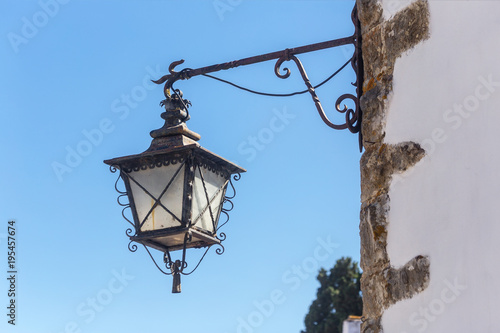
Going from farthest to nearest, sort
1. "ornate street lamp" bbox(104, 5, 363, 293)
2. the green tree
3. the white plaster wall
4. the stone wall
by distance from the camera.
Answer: the green tree
"ornate street lamp" bbox(104, 5, 363, 293)
the stone wall
the white plaster wall

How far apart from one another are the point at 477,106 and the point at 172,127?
2327 mm

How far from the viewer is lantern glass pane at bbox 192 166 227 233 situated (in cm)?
464

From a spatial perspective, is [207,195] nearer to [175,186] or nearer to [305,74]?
[175,186]

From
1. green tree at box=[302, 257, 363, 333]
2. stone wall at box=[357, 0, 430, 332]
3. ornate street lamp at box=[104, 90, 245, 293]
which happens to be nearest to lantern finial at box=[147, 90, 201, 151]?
ornate street lamp at box=[104, 90, 245, 293]

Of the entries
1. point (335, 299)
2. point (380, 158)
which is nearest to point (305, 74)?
point (380, 158)

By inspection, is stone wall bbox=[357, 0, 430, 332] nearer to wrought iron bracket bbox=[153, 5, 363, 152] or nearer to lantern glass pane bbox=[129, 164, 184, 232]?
wrought iron bracket bbox=[153, 5, 363, 152]

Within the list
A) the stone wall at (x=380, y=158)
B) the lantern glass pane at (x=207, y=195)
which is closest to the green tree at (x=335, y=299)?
the lantern glass pane at (x=207, y=195)

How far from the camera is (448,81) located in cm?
308

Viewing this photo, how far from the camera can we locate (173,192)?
15.1 feet

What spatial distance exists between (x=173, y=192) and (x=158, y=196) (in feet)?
0.31

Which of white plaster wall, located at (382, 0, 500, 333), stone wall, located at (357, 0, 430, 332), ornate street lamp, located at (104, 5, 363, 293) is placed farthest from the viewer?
ornate street lamp, located at (104, 5, 363, 293)

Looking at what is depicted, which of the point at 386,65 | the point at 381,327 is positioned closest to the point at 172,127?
the point at 386,65

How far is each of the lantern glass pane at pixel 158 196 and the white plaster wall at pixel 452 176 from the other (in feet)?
5.11

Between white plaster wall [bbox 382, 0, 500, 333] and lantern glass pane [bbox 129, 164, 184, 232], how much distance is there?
1559mm
